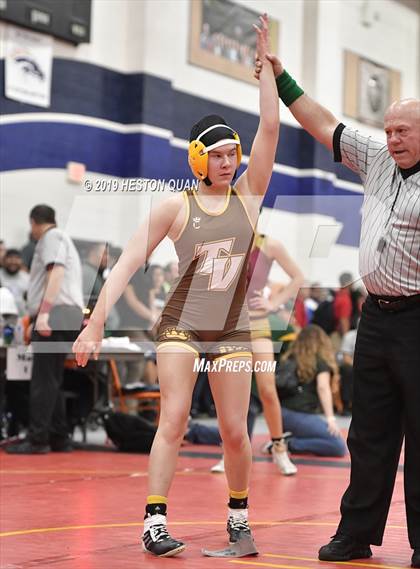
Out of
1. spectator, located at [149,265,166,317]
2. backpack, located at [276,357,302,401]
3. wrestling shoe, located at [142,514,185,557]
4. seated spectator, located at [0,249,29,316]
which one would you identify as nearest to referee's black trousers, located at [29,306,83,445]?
backpack, located at [276,357,302,401]

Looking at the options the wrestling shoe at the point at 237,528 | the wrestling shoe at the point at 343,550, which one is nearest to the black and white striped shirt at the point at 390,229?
the wrestling shoe at the point at 343,550

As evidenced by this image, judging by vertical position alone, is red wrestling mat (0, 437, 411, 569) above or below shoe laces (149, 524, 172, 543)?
below

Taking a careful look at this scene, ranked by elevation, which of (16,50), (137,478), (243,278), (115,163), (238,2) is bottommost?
(137,478)

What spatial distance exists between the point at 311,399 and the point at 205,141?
5.57 meters

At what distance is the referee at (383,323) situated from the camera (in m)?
4.64

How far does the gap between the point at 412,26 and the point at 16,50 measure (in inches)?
472

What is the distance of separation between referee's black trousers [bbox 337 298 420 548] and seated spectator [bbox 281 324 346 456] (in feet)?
16.6

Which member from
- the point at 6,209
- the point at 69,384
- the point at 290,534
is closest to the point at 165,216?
the point at 290,534

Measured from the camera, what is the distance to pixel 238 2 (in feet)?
61.6

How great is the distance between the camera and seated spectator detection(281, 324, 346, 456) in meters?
10.0

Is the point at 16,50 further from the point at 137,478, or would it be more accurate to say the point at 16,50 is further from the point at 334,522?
the point at 334,522

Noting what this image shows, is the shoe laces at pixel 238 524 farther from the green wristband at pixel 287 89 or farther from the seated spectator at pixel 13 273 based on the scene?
the seated spectator at pixel 13 273

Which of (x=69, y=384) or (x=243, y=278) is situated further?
(x=69, y=384)

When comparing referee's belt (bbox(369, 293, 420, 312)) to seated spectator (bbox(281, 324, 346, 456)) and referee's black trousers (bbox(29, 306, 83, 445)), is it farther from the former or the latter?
referee's black trousers (bbox(29, 306, 83, 445))
